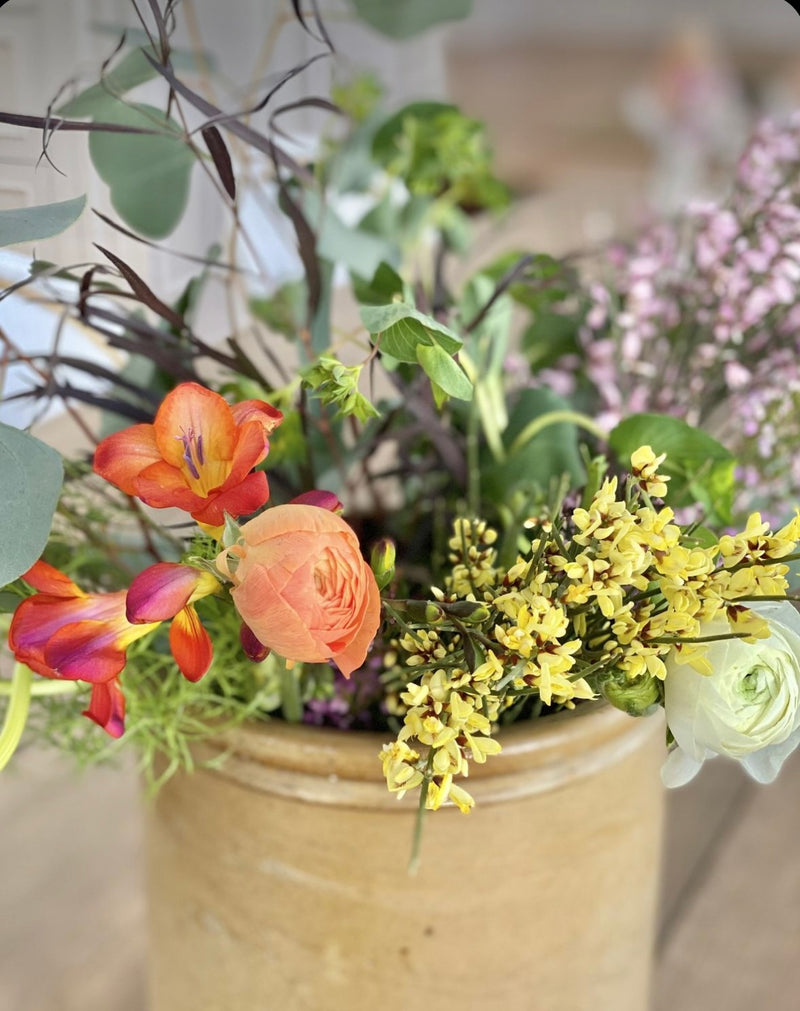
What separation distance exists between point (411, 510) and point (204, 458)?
0.64 ft

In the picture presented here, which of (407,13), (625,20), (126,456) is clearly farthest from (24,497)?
(625,20)

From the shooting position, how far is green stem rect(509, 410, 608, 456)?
0.33m

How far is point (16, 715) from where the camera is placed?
26 cm

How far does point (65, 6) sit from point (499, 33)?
11.7ft

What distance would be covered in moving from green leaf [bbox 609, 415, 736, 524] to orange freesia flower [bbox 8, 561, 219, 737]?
0.14m

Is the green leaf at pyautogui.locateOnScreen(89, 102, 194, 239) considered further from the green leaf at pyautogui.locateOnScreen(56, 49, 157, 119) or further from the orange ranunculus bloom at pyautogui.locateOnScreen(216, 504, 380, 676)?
the orange ranunculus bloom at pyautogui.locateOnScreen(216, 504, 380, 676)

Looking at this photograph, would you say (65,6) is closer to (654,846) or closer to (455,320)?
(455,320)

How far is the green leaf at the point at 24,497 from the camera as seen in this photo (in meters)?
0.22

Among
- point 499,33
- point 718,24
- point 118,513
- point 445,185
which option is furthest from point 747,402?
point 499,33

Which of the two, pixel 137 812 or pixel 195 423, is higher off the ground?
pixel 195 423

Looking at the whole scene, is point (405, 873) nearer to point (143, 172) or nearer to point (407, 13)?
point (143, 172)

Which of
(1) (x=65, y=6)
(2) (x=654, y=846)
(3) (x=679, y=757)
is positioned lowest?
(2) (x=654, y=846)

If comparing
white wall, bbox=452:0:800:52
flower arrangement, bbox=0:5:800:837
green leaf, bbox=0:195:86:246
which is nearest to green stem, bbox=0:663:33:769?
flower arrangement, bbox=0:5:800:837

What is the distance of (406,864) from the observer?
306 millimetres
